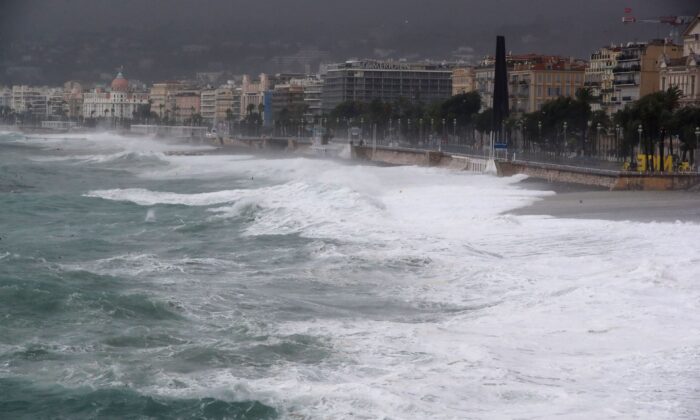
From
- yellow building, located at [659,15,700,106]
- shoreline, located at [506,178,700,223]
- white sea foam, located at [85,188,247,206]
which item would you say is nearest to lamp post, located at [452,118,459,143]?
yellow building, located at [659,15,700,106]

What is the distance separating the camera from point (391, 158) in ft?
227

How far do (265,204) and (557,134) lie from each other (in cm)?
2999

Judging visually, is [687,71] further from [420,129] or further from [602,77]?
[420,129]

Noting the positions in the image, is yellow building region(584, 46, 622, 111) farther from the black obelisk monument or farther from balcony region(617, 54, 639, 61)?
the black obelisk monument

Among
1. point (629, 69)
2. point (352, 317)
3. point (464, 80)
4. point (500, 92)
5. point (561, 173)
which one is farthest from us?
point (464, 80)

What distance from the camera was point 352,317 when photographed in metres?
16.4

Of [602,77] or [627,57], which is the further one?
[602,77]

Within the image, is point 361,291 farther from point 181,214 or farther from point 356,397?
point 181,214

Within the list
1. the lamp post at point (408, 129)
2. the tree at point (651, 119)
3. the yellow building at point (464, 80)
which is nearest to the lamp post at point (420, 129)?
the lamp post at point (408, 129)

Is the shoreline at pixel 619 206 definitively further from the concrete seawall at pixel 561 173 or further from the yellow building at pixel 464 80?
the yellow building at pixel 464 80

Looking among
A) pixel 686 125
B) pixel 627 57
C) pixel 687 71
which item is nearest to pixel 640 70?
pixel 627 57

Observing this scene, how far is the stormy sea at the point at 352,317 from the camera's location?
40.1ft

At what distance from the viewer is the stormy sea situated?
12234 millimetres

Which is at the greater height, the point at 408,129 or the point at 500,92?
the point at 500,92
